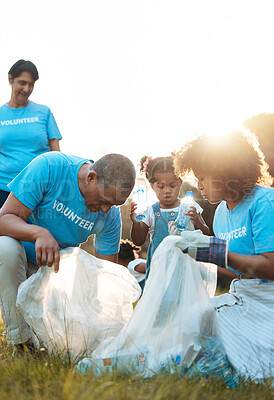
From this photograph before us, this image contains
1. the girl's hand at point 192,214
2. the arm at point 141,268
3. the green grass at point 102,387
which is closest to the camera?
the green grass at point 102,387

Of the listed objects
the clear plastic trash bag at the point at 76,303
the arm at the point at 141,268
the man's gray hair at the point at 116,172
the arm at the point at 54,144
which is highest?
the arm at the point at 54,144

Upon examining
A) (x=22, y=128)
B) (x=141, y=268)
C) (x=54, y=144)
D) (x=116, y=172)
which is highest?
(x=22, y=128)

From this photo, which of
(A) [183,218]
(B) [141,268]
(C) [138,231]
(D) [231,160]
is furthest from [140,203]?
(D) [231,160]

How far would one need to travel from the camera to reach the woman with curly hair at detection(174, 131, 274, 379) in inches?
82.7

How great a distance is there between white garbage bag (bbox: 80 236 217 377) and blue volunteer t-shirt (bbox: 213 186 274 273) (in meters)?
0.31

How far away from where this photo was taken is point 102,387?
57.8 inches

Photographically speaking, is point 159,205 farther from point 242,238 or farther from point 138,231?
point 242,238

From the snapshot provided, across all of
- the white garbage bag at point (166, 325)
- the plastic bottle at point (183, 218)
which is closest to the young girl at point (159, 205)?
the plastic bottle at point (183, 218)

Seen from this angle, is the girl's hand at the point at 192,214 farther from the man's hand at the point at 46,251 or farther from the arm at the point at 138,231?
the man's hand at the point at 46,251

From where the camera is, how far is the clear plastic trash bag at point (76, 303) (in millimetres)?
2256

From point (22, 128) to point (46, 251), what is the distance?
72.5 inches

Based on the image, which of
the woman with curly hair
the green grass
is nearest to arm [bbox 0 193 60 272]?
the green grass

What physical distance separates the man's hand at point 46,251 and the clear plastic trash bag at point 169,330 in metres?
0.51

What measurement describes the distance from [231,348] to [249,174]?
0.92 m
